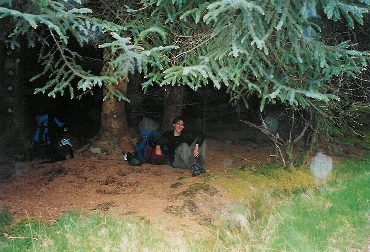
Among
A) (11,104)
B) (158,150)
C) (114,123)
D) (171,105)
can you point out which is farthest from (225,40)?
(11,104)

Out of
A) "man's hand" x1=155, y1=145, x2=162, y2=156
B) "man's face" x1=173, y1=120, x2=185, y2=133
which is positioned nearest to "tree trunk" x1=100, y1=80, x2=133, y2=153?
"man's hand" x1=155, y1=145, x2=162, y2=156

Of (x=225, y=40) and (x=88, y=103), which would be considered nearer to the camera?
(x=225, y=40)

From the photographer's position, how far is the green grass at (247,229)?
15.7 feet

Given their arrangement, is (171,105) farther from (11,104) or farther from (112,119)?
(11,104)

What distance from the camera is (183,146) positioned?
7957mm

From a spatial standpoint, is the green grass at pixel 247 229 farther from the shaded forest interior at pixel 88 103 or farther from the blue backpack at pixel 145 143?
the shaded forest interior at pixel 88 103

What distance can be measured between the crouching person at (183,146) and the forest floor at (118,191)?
0.77ft

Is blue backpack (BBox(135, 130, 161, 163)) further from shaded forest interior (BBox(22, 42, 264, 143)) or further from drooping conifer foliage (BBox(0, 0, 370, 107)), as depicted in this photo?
shaded forest interior (BBox(22, 42, 264, 143))

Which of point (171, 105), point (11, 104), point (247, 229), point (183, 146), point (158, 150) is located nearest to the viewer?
point (247, 229)

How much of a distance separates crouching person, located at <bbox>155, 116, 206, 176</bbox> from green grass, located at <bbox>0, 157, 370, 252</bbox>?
0.95 meters

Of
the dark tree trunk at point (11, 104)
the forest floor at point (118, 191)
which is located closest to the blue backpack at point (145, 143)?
the forest floor at point (118, 191)

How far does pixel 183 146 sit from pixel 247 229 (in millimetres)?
2646

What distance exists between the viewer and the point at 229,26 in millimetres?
5410

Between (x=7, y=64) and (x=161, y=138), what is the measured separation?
17.0ft
